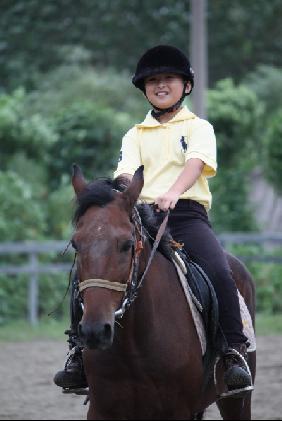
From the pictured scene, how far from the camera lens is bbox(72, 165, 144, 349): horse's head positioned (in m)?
5.21

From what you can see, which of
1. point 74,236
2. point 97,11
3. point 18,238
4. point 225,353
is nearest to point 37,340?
point 18,238

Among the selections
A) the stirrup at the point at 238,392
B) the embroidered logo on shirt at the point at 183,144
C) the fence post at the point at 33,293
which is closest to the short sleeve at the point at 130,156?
the embroidered logo on shirt at the point at 183,144

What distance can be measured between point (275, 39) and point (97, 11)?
7.10 metres

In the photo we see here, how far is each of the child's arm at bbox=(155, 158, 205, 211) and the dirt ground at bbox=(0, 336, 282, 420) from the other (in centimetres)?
357

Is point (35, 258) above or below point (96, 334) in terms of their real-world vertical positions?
below

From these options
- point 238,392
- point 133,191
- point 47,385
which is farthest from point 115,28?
point 133,191

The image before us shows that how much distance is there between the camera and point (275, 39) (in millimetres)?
40906

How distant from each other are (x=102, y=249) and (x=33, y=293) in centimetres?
1167

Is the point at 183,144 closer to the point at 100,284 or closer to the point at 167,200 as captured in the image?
the point at 167,200

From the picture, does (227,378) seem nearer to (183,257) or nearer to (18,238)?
(183,257)

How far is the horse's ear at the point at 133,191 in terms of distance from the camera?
224 inches

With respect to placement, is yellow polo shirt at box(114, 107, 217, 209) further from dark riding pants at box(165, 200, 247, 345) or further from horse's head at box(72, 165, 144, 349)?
horse's head at box(72, 165, 144, 349)

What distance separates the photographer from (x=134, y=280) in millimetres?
5637

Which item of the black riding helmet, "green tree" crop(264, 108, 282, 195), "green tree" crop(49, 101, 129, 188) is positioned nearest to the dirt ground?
the black riding helmet
